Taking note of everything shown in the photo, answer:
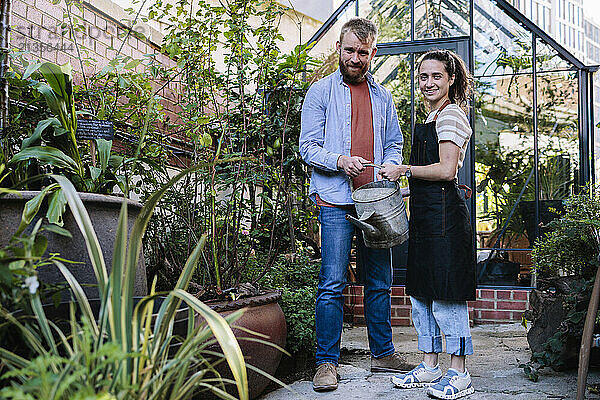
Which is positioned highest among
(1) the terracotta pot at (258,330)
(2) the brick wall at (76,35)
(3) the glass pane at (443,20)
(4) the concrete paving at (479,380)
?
(3) the glass pane at (443,20)

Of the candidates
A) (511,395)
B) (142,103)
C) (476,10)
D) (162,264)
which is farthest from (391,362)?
(476,10)

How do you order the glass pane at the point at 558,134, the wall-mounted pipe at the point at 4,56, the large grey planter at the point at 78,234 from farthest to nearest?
the glass pane at the point at 558,134 → the wall-mounted pipe at the point at 4,56 → the large grey planter at the point at 78,234

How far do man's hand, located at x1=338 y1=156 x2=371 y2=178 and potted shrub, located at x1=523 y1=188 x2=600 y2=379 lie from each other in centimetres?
95

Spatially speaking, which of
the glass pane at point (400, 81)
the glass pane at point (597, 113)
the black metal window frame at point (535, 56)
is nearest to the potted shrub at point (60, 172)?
the glass pane at point (400, 81)

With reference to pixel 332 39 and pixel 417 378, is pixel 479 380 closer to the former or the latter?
pixel 417 378

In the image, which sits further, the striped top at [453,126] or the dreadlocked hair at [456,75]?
the dreadlocked hair at [456,75]

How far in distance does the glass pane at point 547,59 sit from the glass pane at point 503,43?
0.08 metres

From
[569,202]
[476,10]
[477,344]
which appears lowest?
[477,344]

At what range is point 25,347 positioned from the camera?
4.10 ft

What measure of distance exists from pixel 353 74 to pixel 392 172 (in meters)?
0.54

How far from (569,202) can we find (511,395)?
1.31 m

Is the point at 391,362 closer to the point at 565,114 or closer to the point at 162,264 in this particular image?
the point at 162,264

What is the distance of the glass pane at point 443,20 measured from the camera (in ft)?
15.6

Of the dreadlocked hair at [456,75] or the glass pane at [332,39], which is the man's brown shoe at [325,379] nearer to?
the dreadlocked hair at [456,75]
